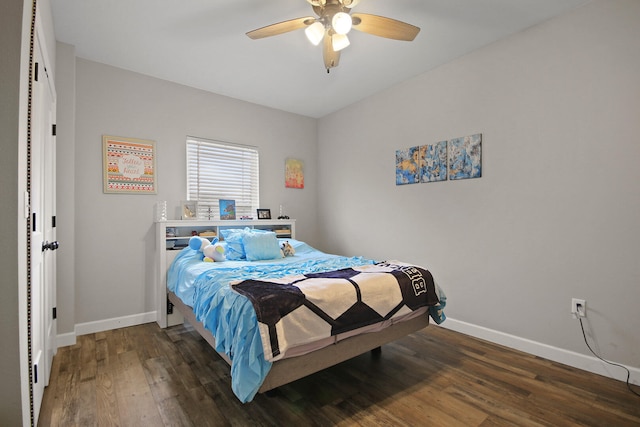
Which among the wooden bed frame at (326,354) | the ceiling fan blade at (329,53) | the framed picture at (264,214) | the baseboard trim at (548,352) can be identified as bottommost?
the baseboard trim at (548,352)

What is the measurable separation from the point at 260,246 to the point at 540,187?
8.61ft

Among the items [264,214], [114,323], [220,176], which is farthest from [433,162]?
[114,323]

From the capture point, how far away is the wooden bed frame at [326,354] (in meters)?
1.63

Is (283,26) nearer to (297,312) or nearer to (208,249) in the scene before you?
(297,312)

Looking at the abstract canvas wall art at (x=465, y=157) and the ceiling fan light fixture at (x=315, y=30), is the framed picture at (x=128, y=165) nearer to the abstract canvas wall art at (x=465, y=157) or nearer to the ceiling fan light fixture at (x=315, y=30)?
the ceiling fan light fixture at (x=315, y=30)

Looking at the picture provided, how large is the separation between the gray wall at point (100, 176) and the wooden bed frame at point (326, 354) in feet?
3.88

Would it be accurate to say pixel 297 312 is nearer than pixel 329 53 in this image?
Yes

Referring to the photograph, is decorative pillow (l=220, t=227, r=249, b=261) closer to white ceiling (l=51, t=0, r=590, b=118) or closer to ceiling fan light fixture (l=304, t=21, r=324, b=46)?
white ceiling (l=51, t=0, r=590, b=118)

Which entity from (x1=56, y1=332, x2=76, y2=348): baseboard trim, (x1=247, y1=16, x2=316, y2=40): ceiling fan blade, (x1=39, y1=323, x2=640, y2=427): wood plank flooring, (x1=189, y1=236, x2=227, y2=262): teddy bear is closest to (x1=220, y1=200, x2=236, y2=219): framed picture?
(x1=189, y1=236, x2=227, y2=262): teddy bear

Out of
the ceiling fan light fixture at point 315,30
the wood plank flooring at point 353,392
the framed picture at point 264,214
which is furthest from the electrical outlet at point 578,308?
the framed picture at point 264,214

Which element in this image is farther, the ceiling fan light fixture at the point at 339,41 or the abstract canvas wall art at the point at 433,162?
the abstract canvas wall art at the point at 433,162

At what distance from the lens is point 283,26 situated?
206 cm

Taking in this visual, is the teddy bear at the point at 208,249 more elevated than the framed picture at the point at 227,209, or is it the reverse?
the framed picture at the point at 227,209

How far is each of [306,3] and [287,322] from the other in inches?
88.6
